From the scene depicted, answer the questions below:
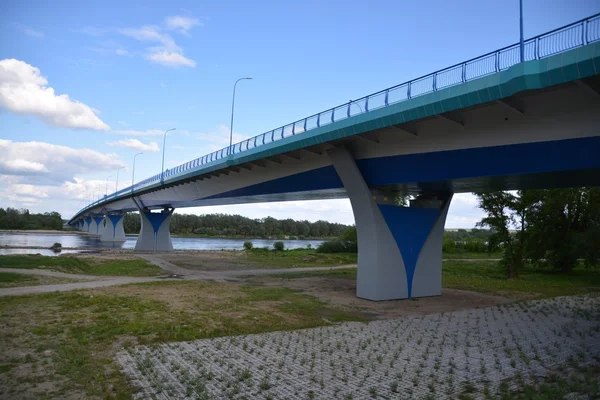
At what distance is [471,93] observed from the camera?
14.2 meters

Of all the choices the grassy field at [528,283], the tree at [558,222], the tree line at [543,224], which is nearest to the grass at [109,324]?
the grassy field at [528,283]

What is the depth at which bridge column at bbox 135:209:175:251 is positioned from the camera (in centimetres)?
6506

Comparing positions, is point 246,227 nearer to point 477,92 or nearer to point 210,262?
point 210,262

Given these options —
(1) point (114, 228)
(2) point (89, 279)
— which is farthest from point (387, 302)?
(1) point (114, 228)

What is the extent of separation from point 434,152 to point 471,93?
436cm

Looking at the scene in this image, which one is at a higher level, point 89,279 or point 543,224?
point 543,224

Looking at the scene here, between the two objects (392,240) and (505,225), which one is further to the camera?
(505,225)

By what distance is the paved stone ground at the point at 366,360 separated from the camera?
27.2 ft

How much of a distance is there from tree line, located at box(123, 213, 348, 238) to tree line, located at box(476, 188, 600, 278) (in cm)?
10547

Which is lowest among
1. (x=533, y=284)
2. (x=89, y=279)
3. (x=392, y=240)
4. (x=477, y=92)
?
(x=89, y=279)

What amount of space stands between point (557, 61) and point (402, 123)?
21.9 ft

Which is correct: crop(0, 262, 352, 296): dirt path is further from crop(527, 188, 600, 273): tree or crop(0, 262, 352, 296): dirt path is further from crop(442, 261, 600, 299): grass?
crop(527, 188, 600, 273): tree

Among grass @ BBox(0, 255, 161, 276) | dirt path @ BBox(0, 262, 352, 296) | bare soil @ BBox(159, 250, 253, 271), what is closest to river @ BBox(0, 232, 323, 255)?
bare soil @ BBox(159, 250, 253, 271)

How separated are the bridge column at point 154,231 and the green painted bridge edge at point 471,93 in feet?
152
